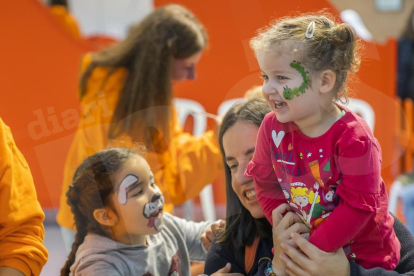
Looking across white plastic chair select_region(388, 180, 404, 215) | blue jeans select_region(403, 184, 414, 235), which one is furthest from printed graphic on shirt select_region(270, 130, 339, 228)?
white plastic chair select_region(388, 180, 404, 215)

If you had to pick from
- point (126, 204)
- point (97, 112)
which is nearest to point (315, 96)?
point (126, 204)

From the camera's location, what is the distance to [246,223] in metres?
1.47

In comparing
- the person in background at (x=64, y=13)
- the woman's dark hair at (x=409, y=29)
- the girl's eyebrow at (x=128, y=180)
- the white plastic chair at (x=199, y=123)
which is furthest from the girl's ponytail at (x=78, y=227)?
the woman's dark hair at (x=409, y=29)

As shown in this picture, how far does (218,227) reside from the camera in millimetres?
1571

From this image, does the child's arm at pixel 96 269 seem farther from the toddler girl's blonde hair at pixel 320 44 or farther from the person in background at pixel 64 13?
the person in background at pixel 64 13

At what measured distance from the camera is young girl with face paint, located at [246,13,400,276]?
3.93 feet

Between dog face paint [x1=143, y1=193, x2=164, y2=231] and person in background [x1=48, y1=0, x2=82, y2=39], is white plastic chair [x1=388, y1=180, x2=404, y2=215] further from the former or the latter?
dog face paint [x1=143, y1=193, x2=164, y2=231]

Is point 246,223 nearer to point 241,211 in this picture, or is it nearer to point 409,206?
point 241,211

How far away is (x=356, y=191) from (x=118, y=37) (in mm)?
2592

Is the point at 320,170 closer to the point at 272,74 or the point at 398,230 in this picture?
the point at 272,74

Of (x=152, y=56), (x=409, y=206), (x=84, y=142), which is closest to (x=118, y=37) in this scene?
(x=152, y=56)

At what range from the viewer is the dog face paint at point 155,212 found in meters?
1.39

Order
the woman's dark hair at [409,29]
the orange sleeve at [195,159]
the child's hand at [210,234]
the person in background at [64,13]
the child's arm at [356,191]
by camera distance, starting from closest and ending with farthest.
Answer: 1. the child's arm at [356,191]
2. the child's hand at [210,234]
3. the orange sleeve at [195,159]
4. the person in background at [64,13]
5. the woman's dark hair at [409,29]

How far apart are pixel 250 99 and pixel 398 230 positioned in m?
0.45
